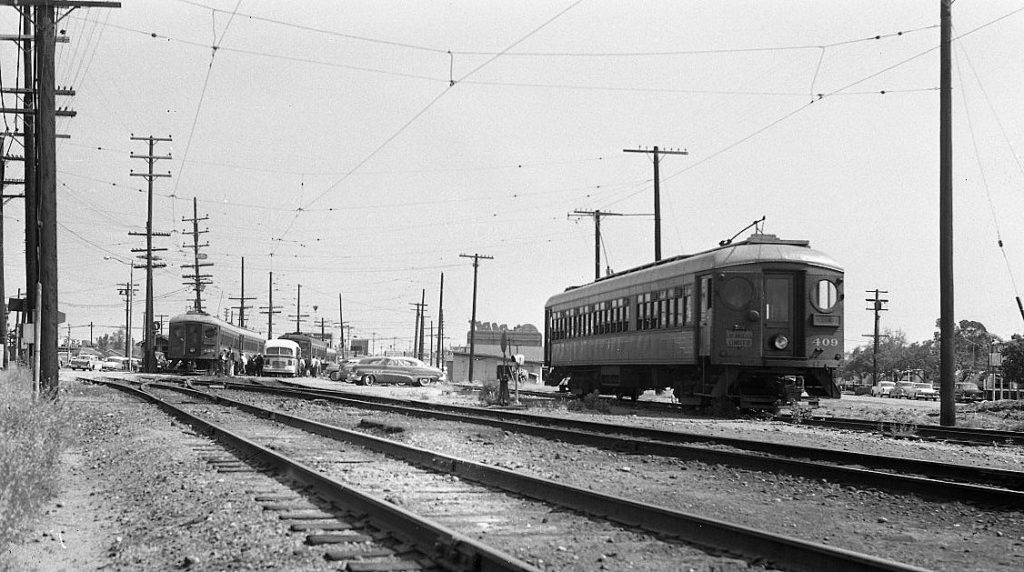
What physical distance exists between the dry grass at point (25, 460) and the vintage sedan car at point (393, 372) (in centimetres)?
3128

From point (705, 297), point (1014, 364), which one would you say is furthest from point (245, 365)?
point (1014, 364)

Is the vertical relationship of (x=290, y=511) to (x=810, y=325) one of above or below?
below

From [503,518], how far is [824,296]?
1480cm

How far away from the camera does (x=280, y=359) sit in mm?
62531

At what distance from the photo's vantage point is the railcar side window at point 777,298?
68.7ft

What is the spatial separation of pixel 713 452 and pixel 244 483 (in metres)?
5.41

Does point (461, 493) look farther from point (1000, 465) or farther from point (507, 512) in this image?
point (1000, 465)

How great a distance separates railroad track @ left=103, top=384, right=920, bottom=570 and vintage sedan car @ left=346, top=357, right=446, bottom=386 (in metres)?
33.2

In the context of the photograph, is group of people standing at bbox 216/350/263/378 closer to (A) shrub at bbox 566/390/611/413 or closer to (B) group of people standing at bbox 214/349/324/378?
(B) group of people standing at bbox 214/349/324/378

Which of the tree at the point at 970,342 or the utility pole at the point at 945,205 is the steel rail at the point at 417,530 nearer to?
the utility pole at the point at 945,205

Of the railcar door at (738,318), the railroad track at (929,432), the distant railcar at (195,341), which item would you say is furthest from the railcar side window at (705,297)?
the distant railcar at (195,341)

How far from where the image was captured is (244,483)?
10086 mm

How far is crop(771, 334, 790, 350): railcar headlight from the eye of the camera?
→ 20750mm

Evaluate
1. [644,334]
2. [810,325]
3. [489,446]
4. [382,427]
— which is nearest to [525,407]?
[644,334]
